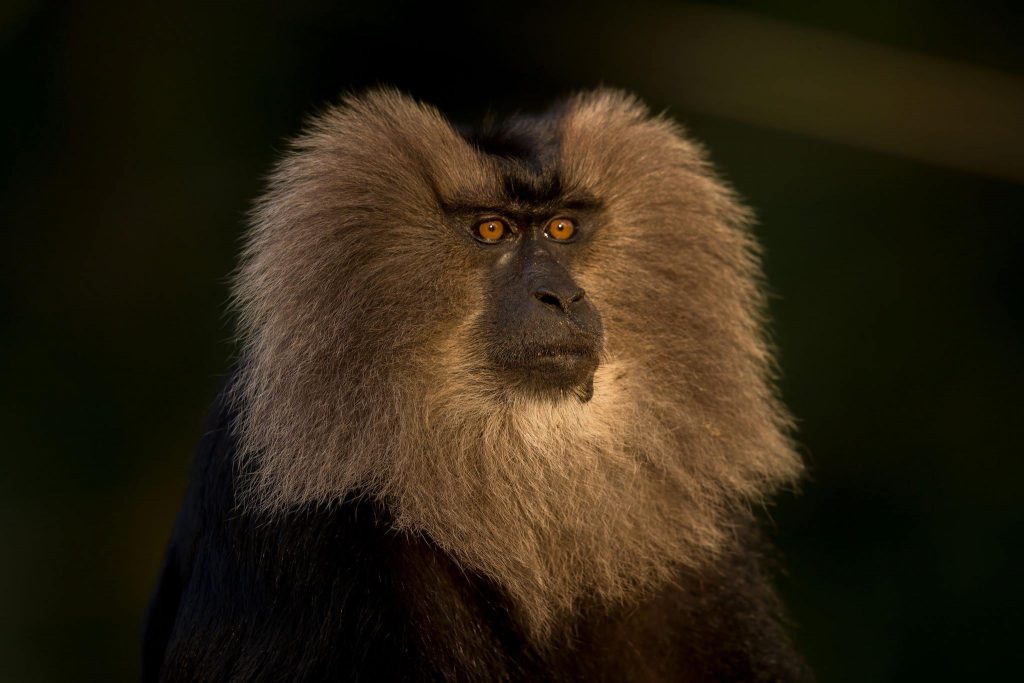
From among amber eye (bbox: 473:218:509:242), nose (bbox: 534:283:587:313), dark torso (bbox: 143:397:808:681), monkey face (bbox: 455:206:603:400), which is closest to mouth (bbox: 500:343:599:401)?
monkey face (bbox: 455:206:603:400)

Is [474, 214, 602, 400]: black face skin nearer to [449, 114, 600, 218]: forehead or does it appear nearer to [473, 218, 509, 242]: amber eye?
[473, 218, 509, 242]: amber eye

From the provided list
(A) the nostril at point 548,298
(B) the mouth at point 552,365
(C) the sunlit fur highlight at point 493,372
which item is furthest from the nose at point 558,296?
(C) the sunlit fur highlight at point 493,372

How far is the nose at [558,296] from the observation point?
3.47 metres

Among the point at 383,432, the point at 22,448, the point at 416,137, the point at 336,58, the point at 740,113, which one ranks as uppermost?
the point at 740,113

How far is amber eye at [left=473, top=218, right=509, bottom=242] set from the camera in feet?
12.1

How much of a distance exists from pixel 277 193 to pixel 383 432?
81 cm

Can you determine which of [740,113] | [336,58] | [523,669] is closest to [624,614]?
[523,669]

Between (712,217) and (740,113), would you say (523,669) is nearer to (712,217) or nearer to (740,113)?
(712,217)

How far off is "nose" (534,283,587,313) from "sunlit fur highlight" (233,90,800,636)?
0.22 metres

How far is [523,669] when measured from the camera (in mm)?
3531

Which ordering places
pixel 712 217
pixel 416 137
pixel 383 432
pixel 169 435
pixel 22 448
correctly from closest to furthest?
pixel 383 432 → pixel 416 137 → pixel 712 217 → pixel 22 448 → pixel 169 435

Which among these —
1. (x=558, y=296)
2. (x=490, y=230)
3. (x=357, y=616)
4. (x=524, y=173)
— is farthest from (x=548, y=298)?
(x=357, y=616)

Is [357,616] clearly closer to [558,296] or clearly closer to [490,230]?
[558,296]

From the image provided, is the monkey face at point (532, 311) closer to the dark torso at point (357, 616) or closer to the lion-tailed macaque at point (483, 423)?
the lion-tailed macaque at point (483, 423)
